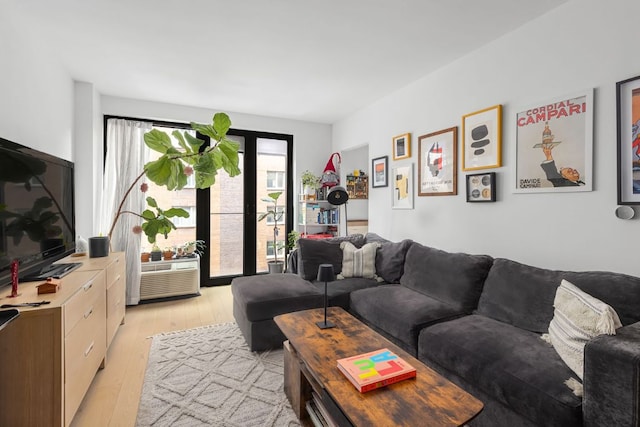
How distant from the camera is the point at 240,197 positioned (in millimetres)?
4684

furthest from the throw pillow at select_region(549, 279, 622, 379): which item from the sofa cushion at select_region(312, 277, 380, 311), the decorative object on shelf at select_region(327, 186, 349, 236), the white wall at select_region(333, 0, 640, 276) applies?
the decorative object on shelf at select_region(327, 186, 349, 236)

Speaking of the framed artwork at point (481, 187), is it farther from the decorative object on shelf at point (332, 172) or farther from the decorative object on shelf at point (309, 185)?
the decorative object on shelf at point (309, 185)

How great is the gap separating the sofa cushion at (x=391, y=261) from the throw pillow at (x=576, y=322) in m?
1.47

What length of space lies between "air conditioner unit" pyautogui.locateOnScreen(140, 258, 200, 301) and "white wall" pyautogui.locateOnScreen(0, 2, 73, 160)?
160 centimetres

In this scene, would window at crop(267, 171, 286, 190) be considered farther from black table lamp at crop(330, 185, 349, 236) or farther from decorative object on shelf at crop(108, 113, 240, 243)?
decorative object on shelf at crop(108, 113, 240, 243)

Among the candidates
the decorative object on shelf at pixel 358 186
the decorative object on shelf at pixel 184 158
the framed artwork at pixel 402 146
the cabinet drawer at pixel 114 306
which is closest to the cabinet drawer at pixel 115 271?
the cabinet drawer at pixel 114 306

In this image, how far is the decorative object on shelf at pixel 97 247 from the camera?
280cm

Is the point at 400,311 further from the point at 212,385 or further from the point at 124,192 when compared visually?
the point at 124,192

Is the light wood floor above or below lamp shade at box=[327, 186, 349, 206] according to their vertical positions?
below

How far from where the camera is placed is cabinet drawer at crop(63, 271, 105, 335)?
1609 mm

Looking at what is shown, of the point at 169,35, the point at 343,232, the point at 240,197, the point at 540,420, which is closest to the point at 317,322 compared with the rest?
the point at 540,420

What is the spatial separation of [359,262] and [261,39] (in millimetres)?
2250

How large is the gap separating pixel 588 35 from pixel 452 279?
184 cm

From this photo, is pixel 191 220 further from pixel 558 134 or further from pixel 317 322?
pixel 558 134
